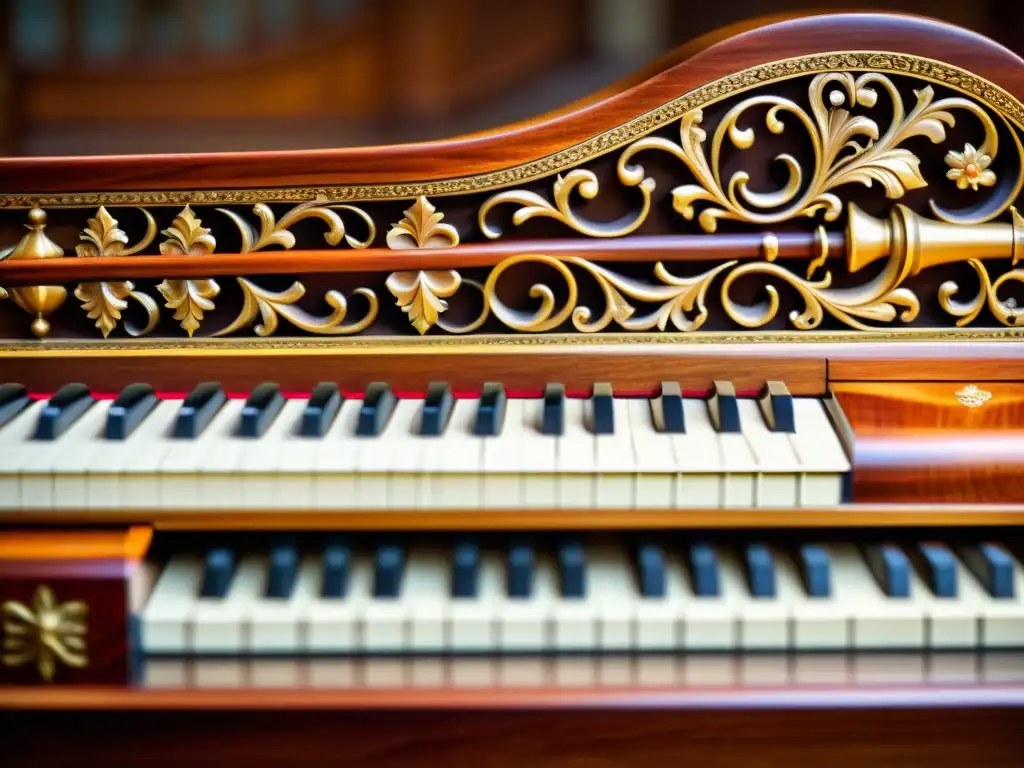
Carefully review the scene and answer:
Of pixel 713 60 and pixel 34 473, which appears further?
pixel 713 60

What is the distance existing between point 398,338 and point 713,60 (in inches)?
19.1

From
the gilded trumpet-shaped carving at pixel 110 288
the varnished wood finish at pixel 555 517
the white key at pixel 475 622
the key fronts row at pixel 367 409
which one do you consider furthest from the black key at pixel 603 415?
the gilded trumpet-shaped carving at pixel 110 288

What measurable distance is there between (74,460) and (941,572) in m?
0.88

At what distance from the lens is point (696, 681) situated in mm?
1066

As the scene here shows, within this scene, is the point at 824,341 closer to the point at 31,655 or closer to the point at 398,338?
the point at 398,338

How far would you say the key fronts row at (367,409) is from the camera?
116 cm

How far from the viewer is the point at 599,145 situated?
125 centimetres

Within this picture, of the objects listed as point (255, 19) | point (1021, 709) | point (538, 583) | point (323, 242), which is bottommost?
point (1021, 709)

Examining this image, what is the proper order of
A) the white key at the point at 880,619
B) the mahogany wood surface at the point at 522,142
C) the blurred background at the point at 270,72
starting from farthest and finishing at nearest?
the blurred background at the point at 270,72 → the mahogany wood surface at the point at 522,142 → the white key at the point at 880,619

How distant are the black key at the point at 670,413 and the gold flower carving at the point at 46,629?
624 mm

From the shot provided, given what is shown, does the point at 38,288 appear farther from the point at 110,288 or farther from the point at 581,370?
the point at 581,370

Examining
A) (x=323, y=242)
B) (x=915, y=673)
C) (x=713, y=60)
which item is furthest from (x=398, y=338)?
(x=915, y=673)

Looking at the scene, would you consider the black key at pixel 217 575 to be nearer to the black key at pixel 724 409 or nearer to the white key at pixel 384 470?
the white key at pixel 384 470

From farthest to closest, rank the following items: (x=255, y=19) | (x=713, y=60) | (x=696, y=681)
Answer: (x=255, y=19), (x=713, y=60), (x=696, y=681)
